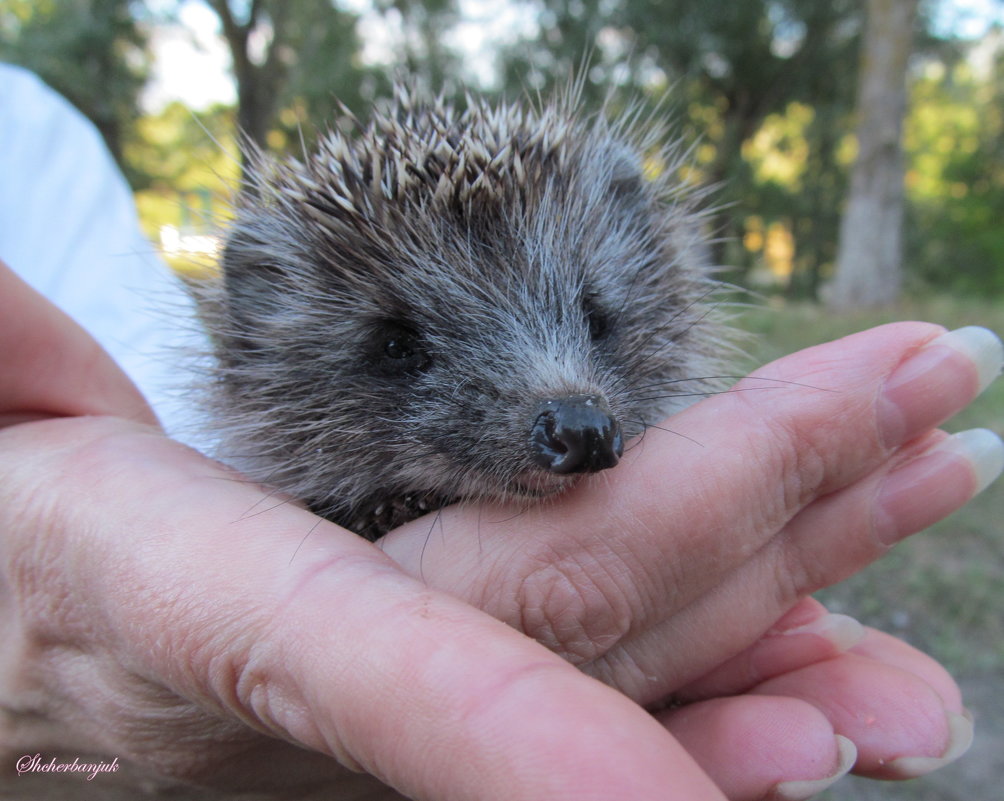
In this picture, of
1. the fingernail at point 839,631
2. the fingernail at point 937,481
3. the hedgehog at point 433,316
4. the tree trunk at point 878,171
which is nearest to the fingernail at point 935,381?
the fingernail at point 937,481

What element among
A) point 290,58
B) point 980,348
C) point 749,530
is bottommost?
point 749,530

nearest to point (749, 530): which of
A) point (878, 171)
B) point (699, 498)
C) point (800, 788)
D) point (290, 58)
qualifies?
point (699, 498)

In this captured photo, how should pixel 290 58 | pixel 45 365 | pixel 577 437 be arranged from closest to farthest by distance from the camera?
1. pixel 577 437
2. pixel 45 365
3. pixel 290 58

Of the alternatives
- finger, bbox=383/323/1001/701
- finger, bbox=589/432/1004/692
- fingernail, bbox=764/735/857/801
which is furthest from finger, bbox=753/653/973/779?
finger, bbox=383/323/1001/701

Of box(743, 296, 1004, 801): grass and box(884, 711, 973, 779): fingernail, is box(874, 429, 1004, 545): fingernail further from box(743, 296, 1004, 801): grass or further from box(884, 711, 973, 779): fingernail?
box(743, 296, 1004, 801): grass

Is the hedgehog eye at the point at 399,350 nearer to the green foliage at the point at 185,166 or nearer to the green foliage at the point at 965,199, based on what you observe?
the green foliage at the point at 185,166

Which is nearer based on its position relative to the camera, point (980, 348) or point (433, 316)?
point (980, 348)

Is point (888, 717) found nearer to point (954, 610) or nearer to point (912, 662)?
point (912, 662)
